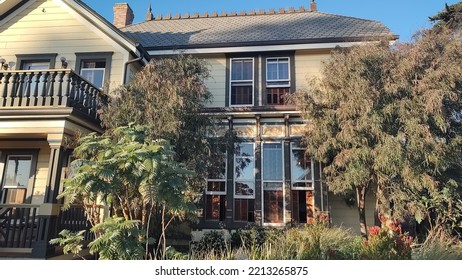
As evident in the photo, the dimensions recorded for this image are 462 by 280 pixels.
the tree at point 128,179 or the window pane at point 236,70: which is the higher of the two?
the window pane at point 236,70

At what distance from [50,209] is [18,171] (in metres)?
3.83

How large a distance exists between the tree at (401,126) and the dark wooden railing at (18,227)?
7.36 meters

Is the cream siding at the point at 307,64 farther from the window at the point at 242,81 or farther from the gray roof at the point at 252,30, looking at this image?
the window at the point at 242,81

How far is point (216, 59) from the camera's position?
40.6 ft

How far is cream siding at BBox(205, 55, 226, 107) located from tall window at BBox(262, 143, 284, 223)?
2.40m

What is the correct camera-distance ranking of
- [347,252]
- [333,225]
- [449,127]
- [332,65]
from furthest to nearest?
[333,225] < [332,65] < [449,127] < [347,252]

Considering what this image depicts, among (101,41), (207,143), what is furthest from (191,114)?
(101,41)

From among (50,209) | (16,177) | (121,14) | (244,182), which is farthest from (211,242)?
(121,14)

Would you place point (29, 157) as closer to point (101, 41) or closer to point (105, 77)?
point (105, 77)

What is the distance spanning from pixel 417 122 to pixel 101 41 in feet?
32.7

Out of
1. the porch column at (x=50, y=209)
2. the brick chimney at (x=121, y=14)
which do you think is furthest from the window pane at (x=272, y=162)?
the brick chimney at (x=121, y=14)

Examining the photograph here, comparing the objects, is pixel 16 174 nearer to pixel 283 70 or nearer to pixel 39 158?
pixel 39 158

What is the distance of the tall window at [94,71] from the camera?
439 inches

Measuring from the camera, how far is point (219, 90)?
12.0 metres
